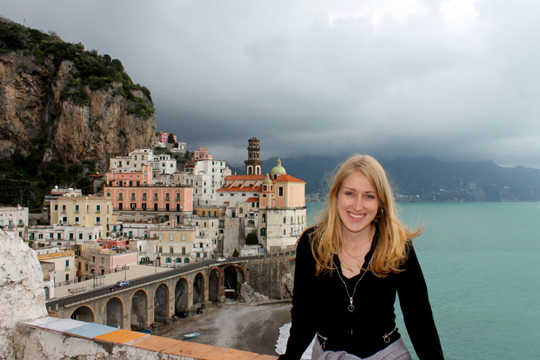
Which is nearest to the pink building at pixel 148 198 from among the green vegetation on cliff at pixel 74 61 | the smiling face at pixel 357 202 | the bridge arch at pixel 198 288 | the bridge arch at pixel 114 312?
the bridge arch at pixel 198 288

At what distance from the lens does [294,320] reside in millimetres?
2793

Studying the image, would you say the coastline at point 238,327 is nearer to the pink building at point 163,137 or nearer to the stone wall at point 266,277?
the stone wall at point 266,277

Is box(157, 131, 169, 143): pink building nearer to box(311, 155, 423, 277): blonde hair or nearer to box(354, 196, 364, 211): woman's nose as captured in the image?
box(311, 155, 423, 277): blonde hair

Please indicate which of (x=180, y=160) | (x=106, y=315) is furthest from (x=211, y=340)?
(x=180, y=160)

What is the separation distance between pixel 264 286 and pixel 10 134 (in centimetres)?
4852

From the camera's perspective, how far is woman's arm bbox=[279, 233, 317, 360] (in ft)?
9.00

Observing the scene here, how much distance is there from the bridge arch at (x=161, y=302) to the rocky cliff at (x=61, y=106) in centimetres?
3604

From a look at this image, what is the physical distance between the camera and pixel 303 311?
2789mm

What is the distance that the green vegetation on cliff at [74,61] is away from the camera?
59.7 metres

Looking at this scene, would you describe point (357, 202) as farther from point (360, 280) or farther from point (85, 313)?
point (85, 313)

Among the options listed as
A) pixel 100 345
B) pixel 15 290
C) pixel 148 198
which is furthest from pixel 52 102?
pixel 100 345

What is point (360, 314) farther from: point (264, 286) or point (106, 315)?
point (264, 286)

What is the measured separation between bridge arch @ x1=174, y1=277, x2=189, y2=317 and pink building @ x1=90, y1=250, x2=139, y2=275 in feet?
15.2

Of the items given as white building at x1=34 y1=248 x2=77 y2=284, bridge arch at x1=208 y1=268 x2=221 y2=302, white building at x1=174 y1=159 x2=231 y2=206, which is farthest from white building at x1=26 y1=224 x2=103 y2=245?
white building at x1=174 y1=159 x2=231 y2=206
